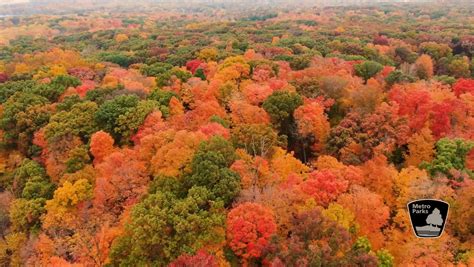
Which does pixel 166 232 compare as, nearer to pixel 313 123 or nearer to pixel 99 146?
pixel 99 146

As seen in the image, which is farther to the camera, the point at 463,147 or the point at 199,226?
the point at 463,147

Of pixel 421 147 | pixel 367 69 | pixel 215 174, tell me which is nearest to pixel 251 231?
pixel 215 174

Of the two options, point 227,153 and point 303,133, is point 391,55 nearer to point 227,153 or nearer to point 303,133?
point 303,133

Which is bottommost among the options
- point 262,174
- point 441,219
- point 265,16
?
point 265,16

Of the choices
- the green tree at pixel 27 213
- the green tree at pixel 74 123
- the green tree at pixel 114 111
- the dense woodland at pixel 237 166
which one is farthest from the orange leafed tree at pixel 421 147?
the green tree at pixel 27 213

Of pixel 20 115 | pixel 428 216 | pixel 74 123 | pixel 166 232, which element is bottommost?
pixel 166 232

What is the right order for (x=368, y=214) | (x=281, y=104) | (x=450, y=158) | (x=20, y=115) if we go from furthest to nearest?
(x=20, y=115) → (x=281, y=104) → (x=450, y=158) → (x=368, y=214)

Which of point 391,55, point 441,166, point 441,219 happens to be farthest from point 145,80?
point 441,219
